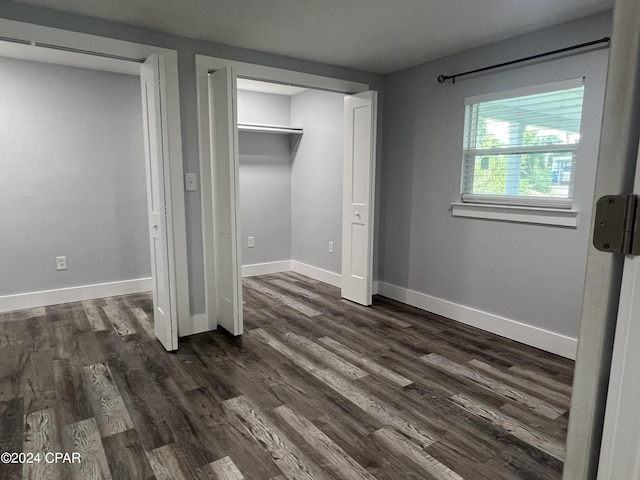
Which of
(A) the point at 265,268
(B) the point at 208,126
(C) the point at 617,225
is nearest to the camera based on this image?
(C) the point at 617,225

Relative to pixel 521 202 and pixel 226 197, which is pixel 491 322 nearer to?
pixel 521 202

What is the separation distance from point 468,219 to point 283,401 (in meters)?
2.19

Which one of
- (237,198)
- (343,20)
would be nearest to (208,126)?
(237,198)

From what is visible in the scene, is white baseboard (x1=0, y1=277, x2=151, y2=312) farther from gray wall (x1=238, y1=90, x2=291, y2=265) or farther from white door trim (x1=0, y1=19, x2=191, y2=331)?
white door trim (x1=0, y1=19, x2=191, y2=331)

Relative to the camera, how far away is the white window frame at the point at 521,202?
2.85 m

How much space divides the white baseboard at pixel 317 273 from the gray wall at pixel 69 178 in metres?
1.91

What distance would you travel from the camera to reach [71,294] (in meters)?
4.21

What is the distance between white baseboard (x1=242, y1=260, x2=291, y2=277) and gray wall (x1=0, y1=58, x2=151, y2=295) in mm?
1226

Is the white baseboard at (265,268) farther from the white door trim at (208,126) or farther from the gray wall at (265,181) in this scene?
the white door trim at (208,126)

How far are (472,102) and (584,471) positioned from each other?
320 centimetres

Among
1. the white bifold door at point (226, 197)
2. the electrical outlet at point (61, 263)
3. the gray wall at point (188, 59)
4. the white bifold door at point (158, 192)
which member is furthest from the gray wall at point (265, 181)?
the white bifold door at point (158, 192)

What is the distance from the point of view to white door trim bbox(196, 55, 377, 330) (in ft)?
10.5

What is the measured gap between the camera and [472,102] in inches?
134

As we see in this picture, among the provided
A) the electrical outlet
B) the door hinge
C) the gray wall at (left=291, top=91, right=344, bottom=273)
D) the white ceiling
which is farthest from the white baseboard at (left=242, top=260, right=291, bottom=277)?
the door hinge
